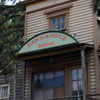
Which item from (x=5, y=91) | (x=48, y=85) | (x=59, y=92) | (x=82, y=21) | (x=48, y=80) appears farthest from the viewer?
(x=5, y=91)

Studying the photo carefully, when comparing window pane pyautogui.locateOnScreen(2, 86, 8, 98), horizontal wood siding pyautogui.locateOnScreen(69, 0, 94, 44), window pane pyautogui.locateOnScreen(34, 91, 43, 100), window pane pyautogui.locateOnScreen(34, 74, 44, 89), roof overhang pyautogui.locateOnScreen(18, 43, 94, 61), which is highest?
horizontal wood siding pyautogui.locateOnScreen(69, 0, 94, 44)

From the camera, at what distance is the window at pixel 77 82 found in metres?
18.3

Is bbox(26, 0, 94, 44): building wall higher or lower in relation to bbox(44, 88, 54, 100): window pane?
higher

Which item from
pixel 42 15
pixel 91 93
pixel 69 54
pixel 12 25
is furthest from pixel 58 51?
pixel 12 25

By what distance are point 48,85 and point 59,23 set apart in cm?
415

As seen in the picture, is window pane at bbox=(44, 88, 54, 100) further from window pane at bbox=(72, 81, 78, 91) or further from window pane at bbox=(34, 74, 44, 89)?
window pane at bbox=(72, 81, 78, 91)

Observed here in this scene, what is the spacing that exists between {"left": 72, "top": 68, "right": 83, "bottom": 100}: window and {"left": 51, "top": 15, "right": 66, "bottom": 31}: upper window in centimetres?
321

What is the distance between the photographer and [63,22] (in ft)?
67.1

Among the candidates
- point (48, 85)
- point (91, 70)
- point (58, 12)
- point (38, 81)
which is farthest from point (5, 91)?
point (91, 70)

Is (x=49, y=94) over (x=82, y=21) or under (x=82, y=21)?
under

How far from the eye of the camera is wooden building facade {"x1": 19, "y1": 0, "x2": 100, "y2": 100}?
59.0 ft

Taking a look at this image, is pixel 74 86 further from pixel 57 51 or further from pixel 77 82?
pixel 57 51

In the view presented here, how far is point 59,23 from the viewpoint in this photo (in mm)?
20609

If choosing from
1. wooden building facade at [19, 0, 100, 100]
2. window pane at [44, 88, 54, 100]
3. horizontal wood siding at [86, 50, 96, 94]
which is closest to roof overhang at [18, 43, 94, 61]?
wooden building facade at [19, 0, 100, 100]
